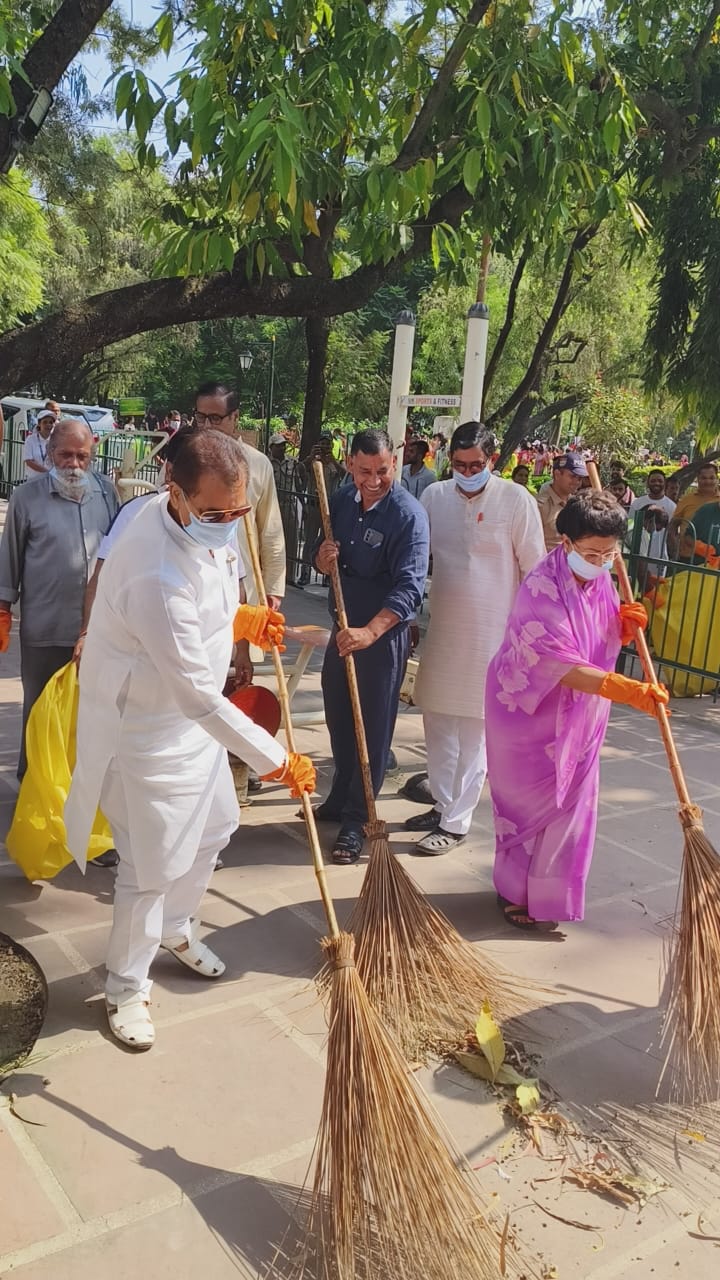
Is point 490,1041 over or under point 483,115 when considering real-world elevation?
under

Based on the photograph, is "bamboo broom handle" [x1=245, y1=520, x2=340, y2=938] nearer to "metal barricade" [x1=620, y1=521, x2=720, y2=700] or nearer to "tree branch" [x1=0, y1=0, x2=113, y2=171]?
"tree branch" [x1=0, y1=0, x2=113, y2=171]

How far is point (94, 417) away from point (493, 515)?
21.1 meters

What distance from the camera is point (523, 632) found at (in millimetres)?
3727

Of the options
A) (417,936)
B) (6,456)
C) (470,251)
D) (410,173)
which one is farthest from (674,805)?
(6,456)

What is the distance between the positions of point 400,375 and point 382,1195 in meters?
5.35

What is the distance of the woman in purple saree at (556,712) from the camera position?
11.9 feet

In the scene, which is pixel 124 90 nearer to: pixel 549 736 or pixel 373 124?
pixel 373 124

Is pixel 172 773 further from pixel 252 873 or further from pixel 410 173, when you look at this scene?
pixel 410 173

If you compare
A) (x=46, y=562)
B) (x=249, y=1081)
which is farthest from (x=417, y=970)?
(x=46, y=562)

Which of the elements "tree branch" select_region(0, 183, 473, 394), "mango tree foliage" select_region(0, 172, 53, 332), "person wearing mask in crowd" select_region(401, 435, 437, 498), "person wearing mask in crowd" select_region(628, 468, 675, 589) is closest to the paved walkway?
"tree branch" select_region(0, 183, 473, 394)

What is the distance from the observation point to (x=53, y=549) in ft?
14.4

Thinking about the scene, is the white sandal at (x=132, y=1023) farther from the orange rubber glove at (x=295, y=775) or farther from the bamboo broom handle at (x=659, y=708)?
the bamboo broom handle at (x=659, y=708)

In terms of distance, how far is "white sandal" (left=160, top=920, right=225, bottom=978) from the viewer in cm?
332

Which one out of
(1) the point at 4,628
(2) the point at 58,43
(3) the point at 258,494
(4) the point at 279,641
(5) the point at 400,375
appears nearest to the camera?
(4) the point at 279,641
